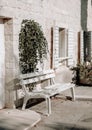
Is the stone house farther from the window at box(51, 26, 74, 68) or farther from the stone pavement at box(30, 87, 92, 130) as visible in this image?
the stone pavement at box(30, 87, 92, 130)

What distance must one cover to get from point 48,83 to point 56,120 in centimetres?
278

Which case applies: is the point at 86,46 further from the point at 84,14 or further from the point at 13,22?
the point at 13,22

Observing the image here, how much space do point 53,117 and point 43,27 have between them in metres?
3.13

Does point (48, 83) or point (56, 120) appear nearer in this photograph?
point (56, 120)

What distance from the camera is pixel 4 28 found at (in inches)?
304

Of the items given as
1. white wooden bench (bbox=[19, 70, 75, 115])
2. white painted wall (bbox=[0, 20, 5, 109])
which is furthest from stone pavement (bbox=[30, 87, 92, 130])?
white painted wall (bbox=[0, 20, 5, 109])

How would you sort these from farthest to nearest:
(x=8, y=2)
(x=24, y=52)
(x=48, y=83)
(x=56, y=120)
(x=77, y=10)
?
(x=77, y=10)
(x=48, y=83)
(x=24, y=52)
(x=8, y=2)
(x=56, y=120)

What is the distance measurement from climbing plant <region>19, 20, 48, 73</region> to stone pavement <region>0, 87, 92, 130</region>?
1.06 metres

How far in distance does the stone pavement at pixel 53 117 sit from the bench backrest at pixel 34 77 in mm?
646

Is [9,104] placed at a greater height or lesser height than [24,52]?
lesser

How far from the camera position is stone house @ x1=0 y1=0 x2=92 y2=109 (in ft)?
25.2

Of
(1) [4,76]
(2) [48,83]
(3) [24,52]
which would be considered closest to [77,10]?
(2) [48,83]

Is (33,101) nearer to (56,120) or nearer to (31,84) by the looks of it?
(31,84)

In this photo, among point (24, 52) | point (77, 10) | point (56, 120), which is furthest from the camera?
point (77, 10)
